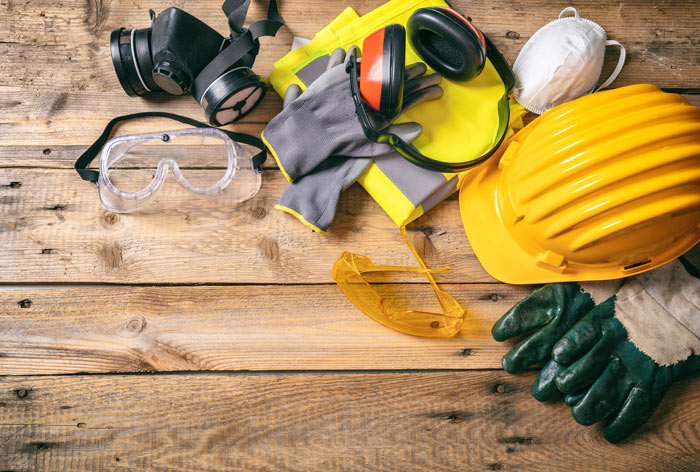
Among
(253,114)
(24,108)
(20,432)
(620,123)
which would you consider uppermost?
Result: (620,123)

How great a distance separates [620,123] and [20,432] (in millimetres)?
1457

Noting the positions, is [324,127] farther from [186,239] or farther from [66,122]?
[66,122]

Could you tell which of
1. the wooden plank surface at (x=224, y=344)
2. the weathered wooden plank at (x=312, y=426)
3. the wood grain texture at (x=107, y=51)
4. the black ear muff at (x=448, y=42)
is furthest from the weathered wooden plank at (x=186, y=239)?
the black ear muff at (x=448, y=42)

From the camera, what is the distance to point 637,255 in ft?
3.37

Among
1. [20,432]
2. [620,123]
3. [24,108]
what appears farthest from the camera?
[24,108]

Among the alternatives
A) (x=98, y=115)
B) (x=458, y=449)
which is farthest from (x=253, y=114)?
(x=458, y=449)

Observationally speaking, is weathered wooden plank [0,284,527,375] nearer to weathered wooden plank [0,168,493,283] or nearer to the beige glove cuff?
weathered wooden plank [0,168,493,283]

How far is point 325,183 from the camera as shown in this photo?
1.17 metres

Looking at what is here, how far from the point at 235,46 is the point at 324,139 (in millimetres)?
292

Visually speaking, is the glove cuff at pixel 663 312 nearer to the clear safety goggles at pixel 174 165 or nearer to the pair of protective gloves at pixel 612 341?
the pair of protective gloves at pixel 612 341

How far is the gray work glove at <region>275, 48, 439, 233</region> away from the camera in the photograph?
114cm

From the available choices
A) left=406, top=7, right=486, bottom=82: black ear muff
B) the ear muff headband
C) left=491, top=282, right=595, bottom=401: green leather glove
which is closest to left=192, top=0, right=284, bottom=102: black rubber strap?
the ear muff headband

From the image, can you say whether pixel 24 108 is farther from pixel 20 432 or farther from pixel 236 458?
pixel 236 458

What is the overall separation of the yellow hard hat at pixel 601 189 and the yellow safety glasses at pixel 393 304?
0.55ft
